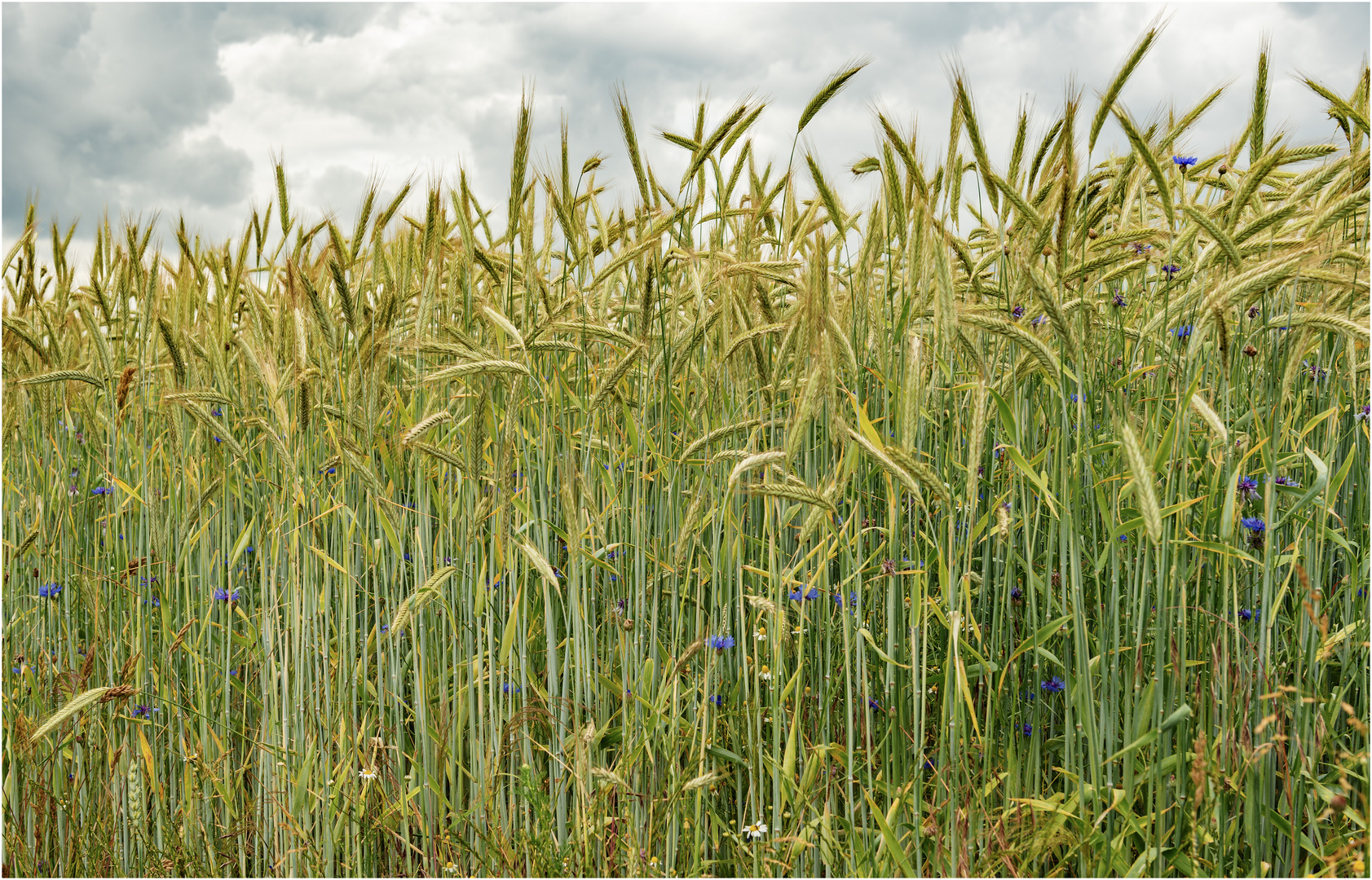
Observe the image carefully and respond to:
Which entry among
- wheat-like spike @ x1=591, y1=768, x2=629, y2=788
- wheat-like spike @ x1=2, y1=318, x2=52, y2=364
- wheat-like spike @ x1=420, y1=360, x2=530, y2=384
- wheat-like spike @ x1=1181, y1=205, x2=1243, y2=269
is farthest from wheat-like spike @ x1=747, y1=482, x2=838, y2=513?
wheat-like spike @ x1=2, y1=318, x2=52, y2=364

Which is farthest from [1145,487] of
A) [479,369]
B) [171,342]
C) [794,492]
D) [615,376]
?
[171,342]

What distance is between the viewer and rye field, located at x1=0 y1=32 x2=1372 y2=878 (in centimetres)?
148

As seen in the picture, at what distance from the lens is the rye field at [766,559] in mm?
1483

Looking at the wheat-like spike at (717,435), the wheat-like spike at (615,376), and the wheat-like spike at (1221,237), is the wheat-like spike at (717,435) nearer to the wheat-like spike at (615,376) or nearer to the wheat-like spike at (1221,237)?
the wheat-like spike at (615,376)

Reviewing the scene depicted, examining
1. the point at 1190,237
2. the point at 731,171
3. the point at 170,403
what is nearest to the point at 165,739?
the point at 170,403

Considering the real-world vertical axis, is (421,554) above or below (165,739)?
above

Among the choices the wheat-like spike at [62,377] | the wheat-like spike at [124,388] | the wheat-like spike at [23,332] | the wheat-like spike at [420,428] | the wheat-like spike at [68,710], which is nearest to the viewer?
the wheat-like spike at [420,428]

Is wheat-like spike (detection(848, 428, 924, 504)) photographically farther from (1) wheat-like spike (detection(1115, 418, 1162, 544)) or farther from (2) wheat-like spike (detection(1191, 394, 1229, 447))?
(2) wheat-like spike (detection(1191, 394, 1229, 447))

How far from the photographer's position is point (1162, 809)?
4.49 ft

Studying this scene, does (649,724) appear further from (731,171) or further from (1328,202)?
(1328,202)

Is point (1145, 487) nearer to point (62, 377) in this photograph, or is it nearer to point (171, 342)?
point (171, 342)

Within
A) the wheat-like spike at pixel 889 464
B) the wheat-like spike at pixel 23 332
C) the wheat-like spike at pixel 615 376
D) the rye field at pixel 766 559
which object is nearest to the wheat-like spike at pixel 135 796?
the rye field at pixel 766 559

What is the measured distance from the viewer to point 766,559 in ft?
6.41

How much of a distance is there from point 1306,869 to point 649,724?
129cm
